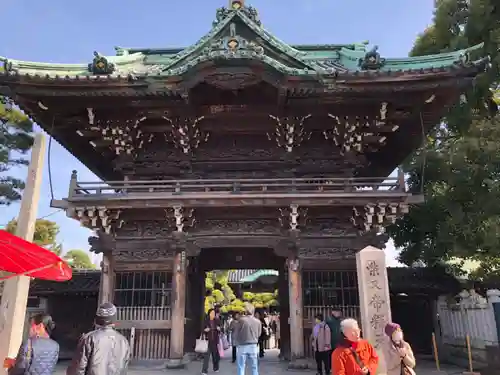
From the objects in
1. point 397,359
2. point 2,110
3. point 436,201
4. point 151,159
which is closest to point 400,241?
point 436,201

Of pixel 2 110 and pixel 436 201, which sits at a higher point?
pixel 2 110

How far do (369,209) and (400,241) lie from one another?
19.8 feet

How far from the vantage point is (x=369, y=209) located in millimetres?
11258

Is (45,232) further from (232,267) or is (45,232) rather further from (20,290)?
(20,290)

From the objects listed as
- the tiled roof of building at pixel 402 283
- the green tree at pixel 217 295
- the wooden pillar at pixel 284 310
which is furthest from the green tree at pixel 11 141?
the green tree at pixel 217 295

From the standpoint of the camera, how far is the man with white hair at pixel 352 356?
4031 millimetres

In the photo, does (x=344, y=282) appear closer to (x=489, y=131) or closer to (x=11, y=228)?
(x=489, y=131)

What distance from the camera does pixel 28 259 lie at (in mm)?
6352

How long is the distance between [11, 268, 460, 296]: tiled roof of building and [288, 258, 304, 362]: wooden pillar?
4.45 m

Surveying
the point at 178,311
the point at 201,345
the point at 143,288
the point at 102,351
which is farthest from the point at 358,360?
the point at 201,345

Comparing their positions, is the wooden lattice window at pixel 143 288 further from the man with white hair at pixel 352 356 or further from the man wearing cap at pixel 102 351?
the man with white hair at pixel 352 356

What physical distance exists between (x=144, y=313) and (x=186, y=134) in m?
5.26

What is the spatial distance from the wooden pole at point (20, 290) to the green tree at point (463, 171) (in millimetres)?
9718

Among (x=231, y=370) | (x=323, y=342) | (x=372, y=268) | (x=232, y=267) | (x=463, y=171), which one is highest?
(x=463, y=171)
